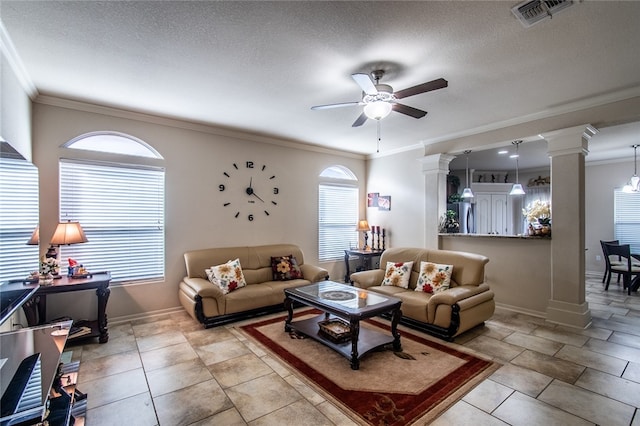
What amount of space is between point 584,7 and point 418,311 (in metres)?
3.09

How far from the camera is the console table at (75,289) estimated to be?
3124 mm

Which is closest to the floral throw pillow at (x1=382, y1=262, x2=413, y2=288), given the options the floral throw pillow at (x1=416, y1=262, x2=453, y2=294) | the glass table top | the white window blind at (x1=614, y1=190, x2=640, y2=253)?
the floral throw pillow at (x1=416, y1=262, x2=453, y2=294)

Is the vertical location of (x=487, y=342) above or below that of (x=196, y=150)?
below

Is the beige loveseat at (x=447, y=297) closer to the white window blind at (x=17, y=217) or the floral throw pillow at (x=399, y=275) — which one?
the floral throw pillow at (x=399, y=275)

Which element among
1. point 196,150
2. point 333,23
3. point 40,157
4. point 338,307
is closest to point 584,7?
point 333,23

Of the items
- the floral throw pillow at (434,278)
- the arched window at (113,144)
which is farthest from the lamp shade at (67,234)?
the floral throw pillow at (434,278)

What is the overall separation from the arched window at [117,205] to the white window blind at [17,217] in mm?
A: 390

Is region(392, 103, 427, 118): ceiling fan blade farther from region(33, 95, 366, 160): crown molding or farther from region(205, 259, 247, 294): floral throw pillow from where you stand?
region(205, 259, 247, 294): floral throw pillow

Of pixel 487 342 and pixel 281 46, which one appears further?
pixel 487 342

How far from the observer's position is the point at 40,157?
3529 mm

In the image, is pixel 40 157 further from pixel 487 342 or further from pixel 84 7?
pixel 487 342

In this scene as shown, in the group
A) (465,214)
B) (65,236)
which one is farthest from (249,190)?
(465,214)

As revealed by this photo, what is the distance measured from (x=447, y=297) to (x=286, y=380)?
6.41 feet

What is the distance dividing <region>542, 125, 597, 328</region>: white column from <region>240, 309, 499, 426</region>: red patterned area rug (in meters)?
1.83
